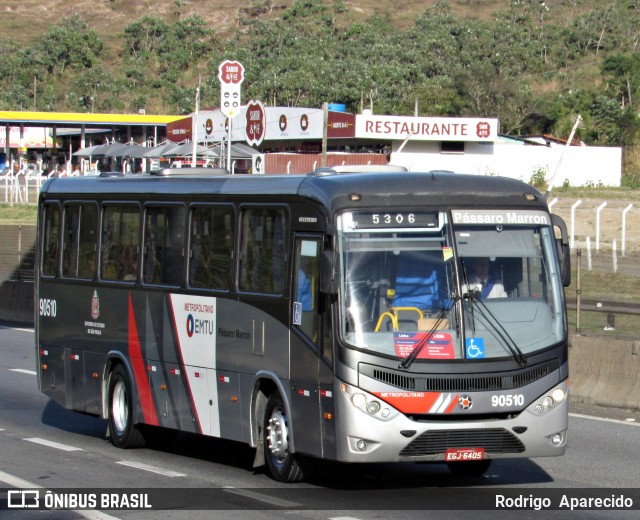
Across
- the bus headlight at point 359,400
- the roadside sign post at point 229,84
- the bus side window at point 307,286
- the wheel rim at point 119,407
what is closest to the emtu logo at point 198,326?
the bus side window at point 307,286

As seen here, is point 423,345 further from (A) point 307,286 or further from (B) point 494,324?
(A) point 307,286

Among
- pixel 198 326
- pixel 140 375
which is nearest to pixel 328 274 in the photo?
pixel 198 326

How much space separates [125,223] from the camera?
43.7 ft

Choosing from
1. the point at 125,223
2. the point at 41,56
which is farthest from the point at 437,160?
the point at 41,56

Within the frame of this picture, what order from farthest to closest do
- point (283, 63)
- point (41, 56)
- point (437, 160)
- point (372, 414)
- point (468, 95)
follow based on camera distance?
point (41, 56) → point (283, 63) → point (468, 95) → point (437, 160) → point (372, 414)

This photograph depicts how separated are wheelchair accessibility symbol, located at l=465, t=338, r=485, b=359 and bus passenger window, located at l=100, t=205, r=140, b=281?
188 inches

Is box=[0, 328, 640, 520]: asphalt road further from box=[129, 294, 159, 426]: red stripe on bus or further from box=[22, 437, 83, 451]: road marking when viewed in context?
box=[129, 294, 159, 426]: red stripe on bus

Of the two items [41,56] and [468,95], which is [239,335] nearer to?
[468,95]

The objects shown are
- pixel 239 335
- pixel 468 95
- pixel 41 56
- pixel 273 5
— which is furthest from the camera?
pixel 273 5

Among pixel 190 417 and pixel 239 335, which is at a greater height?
pixel 239 335

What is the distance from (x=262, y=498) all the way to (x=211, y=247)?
2818mm

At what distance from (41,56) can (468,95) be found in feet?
239

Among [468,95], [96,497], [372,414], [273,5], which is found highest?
[273,5]

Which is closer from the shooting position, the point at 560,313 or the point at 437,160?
the point at 560,313
